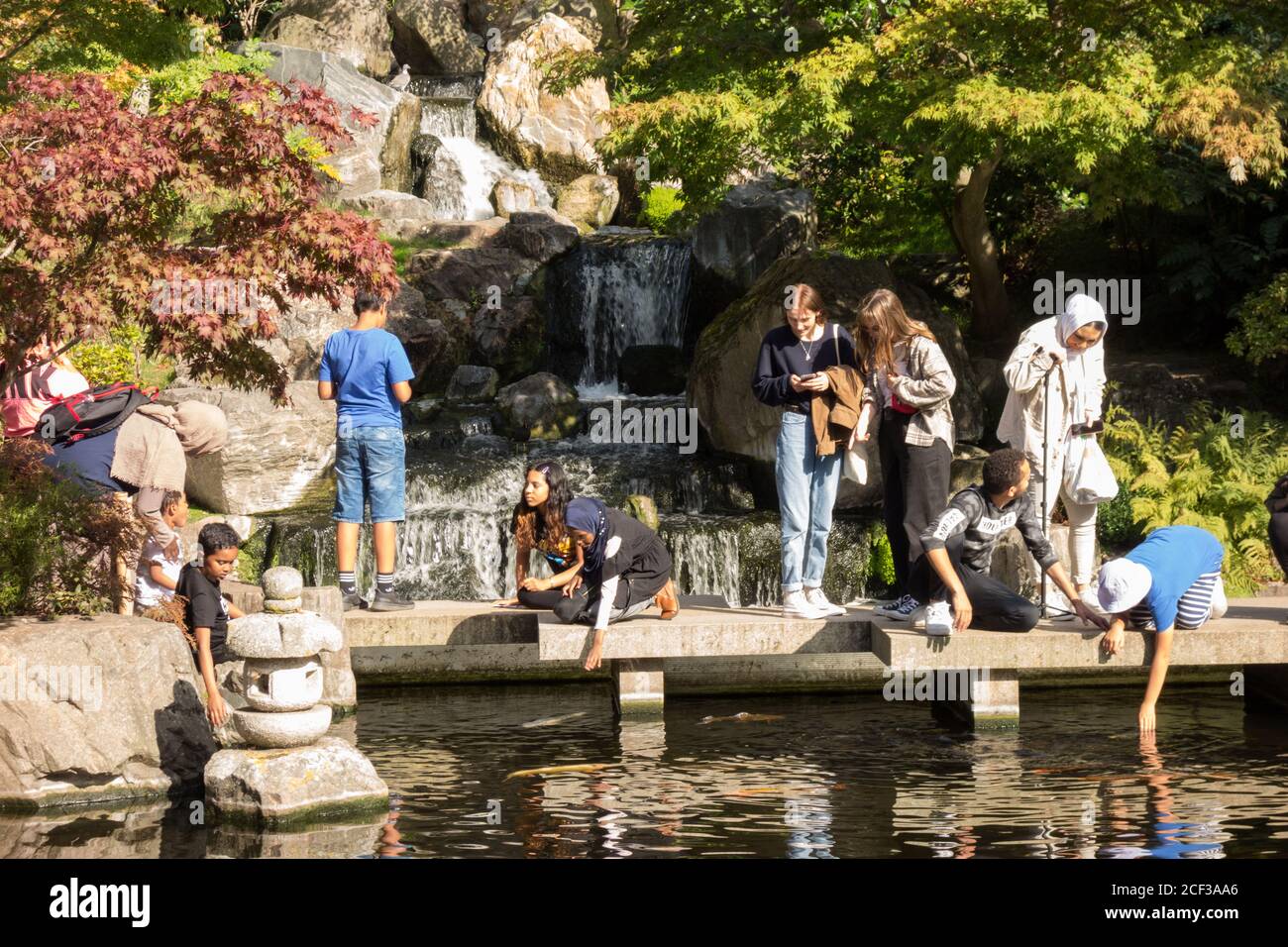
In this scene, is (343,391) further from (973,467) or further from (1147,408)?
(1147,408)

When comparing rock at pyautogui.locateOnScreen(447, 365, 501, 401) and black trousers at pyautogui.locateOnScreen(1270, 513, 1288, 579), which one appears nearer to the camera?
black trousers at pyautogui.locateOnScreen(1270, 513, 1288, 579)

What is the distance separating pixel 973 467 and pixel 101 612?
28.8 feet

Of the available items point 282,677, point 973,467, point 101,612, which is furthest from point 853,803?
point 973,467

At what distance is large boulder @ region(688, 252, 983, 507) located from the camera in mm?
15477

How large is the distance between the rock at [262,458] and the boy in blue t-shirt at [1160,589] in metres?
8.63

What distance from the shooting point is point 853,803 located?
817 centimetres

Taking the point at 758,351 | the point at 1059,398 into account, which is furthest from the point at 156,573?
the point at 758,351

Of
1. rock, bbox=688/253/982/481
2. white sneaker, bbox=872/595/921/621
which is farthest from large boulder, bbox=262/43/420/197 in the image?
white sneaker, bbox=872/595/921/621

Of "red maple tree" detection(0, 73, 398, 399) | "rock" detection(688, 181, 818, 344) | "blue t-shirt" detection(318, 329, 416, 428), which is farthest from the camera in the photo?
"rock" detection(688, 181, 818, 344)

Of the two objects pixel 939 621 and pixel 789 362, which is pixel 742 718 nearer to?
pixel 939 621

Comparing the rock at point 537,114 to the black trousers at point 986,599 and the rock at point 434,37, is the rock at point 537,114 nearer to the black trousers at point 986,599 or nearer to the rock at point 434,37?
the rock at point 434,37

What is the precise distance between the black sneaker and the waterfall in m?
10.4

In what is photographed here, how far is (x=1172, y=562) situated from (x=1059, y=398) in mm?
1251

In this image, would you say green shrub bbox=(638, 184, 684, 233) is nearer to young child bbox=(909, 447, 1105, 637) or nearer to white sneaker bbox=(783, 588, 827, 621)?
white sneaker bbox=(783, 588, 827, 621)
